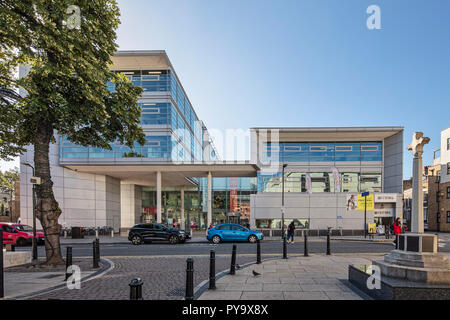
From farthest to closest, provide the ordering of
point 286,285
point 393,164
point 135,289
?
point 393,164 → point 286,285 → point 135,289

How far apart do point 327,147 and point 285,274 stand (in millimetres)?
25326

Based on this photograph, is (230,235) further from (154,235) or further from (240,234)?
(154,235)

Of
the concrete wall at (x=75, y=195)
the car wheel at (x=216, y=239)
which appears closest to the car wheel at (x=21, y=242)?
the concrete wall at (x=75, y=195)

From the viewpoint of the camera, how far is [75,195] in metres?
29.3

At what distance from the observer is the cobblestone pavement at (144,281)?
6.06 metres

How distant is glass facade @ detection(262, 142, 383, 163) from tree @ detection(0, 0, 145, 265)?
21.0 metres

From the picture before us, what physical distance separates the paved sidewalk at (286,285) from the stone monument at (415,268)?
26.5 inches

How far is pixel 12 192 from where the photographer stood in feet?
186

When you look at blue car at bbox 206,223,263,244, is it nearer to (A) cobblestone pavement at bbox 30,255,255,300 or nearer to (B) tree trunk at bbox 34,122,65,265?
(A) cobblestone pavement at bbox 30,255,255,300

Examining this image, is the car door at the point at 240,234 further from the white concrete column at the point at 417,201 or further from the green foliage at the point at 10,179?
the green foliage at the point at 10,179

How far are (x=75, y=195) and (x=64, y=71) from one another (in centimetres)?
2508

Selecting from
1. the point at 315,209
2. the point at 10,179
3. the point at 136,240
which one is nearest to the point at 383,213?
the point at 315,209
